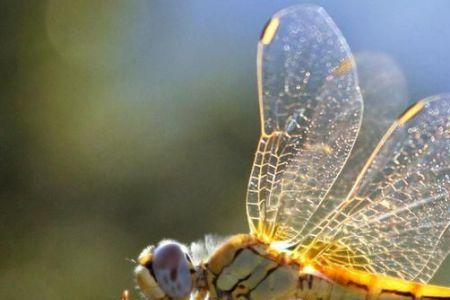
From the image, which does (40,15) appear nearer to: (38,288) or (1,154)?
(1,154)

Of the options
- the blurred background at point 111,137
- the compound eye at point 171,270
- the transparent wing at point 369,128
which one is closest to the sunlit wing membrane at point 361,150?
the transparent wing at point 369,128

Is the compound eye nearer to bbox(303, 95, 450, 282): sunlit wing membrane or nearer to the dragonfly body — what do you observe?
the dragonfly body

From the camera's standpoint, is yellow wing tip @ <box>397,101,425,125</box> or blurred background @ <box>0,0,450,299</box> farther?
blurred background @ <box>0,0,450,299</box>

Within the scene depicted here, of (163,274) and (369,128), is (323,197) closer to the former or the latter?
(369,128)

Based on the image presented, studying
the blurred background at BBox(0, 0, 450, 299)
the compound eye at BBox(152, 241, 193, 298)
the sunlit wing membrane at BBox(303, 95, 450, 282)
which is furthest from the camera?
the blurred background at BBox(0, 0, 450, 299)

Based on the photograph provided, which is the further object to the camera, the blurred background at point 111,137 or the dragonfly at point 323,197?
the blurred background at point 111,137

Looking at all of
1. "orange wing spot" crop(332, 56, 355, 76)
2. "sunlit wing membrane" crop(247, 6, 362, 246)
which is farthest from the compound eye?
"orange wing spot" crop(332, 56, 355, 76)

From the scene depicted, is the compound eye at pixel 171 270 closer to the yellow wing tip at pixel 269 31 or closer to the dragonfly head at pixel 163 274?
the dragonfly head at pixel 163 274

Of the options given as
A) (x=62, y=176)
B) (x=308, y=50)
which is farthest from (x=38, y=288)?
(x=308, y=50)

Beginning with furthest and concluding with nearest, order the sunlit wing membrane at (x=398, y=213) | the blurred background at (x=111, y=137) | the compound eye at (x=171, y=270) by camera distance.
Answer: the blurred background at (x=111, y=137) < the sunlit wing membrane at (x=398, y=213) < the compound eye at (x=171, y=270)
